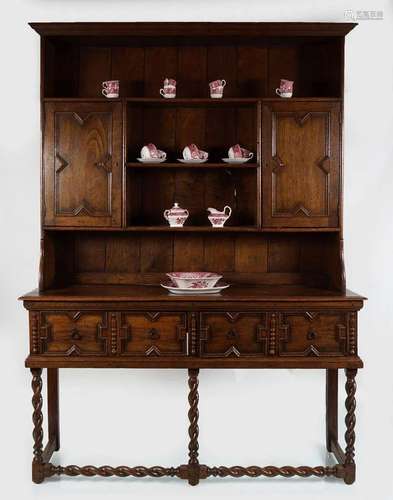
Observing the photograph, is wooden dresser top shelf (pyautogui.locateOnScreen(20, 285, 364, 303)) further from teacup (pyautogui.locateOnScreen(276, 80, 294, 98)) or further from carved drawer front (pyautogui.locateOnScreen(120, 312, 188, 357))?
teacup (pyautogui.locateOnScreen(276, 80, 294, 98))

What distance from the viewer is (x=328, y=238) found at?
3.76 meters

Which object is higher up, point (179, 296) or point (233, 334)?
point (179, 296)

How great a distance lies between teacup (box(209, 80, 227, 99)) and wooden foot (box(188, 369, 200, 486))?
1.50m

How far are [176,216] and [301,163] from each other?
0.74 metres

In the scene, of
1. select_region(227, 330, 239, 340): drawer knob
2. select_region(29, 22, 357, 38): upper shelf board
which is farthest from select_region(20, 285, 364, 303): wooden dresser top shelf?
select_region(29, 22, 357, 38): upper shelf board

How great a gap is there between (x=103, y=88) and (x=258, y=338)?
5.56 feet

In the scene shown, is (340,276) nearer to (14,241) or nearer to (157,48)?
(157,48)

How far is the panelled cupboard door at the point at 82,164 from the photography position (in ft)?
11.6

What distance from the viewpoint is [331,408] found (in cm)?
384

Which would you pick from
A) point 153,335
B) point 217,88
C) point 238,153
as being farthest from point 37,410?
point 217,88

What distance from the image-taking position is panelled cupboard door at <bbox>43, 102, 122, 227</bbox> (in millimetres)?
3529

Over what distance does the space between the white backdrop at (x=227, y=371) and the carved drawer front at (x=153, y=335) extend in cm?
85

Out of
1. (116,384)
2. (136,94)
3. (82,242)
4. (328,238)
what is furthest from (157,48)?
(116,384)

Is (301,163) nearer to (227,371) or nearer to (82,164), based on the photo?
(82,164)
